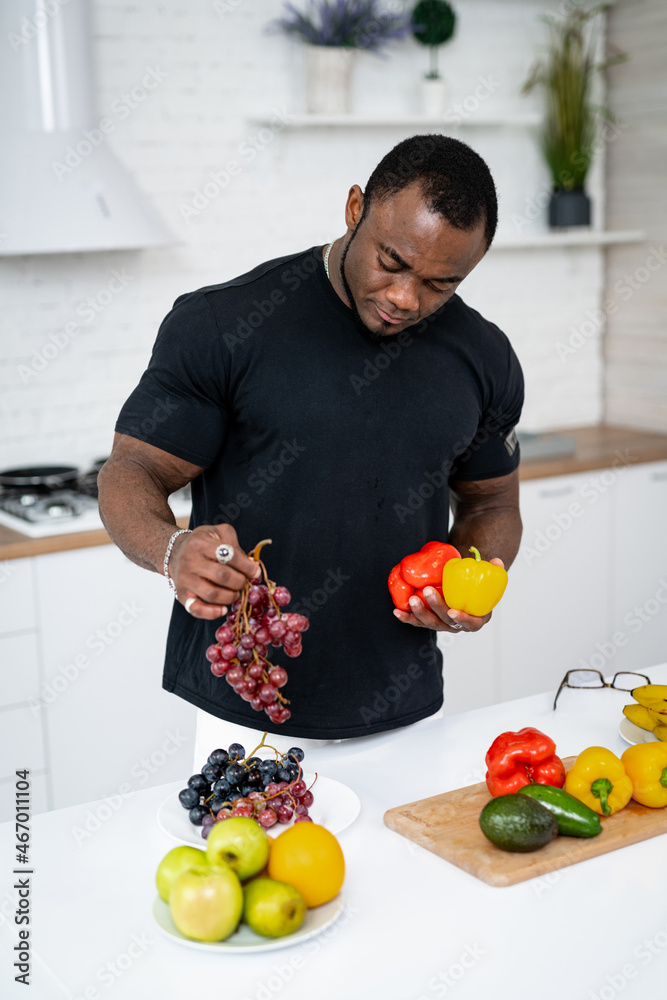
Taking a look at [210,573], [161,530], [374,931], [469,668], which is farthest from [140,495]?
[469,668]

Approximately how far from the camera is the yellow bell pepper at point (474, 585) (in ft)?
5.26

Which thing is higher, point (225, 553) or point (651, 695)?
point (225, 553)

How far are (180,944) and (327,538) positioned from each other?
0.74 meters

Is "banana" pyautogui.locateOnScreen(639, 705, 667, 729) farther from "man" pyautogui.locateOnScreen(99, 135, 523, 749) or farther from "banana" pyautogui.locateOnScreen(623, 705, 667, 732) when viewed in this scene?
"man" pyautogui.locateOnScreen(99, 135, 523, 749)

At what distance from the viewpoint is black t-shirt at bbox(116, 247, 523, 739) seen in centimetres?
167

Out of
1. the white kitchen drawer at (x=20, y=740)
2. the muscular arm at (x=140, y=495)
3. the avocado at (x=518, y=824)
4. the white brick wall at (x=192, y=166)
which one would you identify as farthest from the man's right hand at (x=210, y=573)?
the white brick wall at (x=192, y=166)

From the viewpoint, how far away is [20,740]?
2744 mm

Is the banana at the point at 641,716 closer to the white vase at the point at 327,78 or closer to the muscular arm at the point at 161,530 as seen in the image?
the muscular arm at the point at 161,530

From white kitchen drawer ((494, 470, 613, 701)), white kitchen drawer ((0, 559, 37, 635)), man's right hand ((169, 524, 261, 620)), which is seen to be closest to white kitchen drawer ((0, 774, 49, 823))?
white kitchen drawer ((0, 559, 37, 635))

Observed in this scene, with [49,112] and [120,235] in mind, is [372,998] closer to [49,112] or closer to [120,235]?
[120,235]

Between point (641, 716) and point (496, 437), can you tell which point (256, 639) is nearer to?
point (641, 716)

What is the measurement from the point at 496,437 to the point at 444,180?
545mm

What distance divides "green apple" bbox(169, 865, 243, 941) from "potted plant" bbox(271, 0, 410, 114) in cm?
289

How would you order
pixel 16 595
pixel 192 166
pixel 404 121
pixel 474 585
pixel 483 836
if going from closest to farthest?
1. pixel 483 836
2. pixel 474 585
3. pixel 16 595
4. pixel 192 166
5. pixel 404 121
